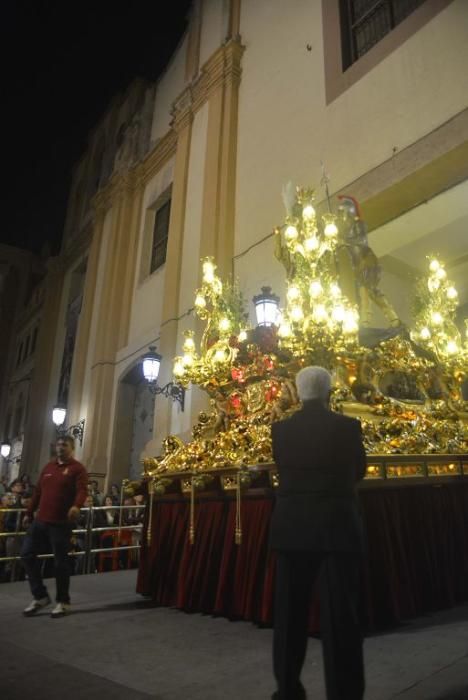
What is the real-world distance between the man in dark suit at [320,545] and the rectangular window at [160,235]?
10815 millimetres

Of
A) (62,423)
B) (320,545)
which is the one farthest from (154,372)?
(320,545)

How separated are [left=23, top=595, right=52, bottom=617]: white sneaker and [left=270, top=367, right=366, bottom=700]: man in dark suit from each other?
293cm

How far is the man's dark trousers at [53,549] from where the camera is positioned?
4.22 meters

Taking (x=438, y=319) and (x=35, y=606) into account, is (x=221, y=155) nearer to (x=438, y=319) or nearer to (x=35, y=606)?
(x=438, y=319)

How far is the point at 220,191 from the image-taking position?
404 inches

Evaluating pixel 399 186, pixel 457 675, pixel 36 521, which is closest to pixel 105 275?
pixel 399 186

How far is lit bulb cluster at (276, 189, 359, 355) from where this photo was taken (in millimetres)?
4664

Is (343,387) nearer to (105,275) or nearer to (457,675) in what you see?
(457,675)

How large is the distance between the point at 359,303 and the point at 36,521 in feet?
13.5

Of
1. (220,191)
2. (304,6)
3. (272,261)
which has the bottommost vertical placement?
(272,261)

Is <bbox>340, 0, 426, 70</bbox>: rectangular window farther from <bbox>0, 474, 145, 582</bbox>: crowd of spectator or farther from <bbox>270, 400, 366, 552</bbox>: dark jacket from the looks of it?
<bbox>270, 400, 366, 552</bbox>: dark jacket

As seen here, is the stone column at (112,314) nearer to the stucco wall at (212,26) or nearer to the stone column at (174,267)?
the stone column at (174,267)

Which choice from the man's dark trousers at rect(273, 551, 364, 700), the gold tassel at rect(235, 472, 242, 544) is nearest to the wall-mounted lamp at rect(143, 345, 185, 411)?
the gold tassel at rect(235, 472, 242, 544)

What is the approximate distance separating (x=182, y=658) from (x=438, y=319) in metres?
4.41
